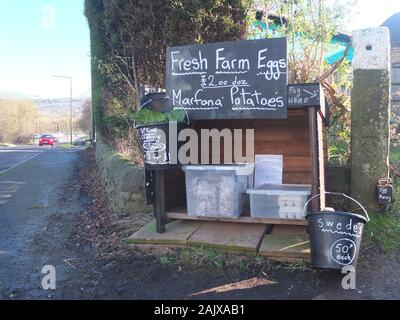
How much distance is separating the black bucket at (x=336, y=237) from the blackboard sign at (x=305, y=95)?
3.70 feet

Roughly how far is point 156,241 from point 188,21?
10.7 ft

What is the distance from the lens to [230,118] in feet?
14.4

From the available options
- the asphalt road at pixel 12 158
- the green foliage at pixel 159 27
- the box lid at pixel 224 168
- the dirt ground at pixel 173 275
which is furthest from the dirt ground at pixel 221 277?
the asphalt road at pixel 12 158

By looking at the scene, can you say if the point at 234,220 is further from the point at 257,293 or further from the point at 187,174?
the point at 257,293

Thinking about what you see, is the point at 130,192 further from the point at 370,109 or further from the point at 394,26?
the point at 394,26

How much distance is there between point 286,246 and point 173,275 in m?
1.17

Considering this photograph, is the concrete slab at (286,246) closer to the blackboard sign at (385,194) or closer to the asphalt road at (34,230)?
the blackboard sign at (385,194)

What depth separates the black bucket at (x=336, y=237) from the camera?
340cm

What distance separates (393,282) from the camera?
359cm

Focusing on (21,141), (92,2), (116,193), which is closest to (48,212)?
(116,193)

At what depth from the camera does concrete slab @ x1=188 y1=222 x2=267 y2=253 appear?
4199mm

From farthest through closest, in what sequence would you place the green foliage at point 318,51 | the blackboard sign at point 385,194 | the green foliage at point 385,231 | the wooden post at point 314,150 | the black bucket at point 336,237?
the green foliage at point 318,51, the blackboard sign at point 385,194, the green foliage at point 385,231, the wooden post at point 314,150, the black bucket at point 336,237

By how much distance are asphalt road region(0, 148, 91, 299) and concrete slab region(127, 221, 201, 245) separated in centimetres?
78
